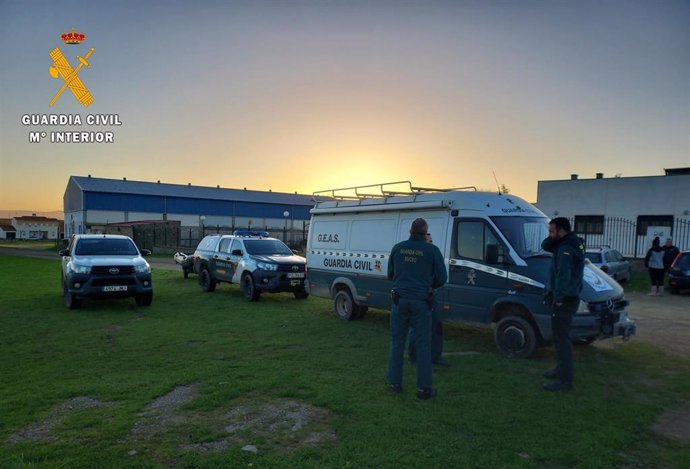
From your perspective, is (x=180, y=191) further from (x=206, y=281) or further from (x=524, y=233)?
(x=524, y=233)

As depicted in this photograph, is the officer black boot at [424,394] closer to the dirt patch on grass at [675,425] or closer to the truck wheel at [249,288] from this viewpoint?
the dirt patch on grass at [675,425]

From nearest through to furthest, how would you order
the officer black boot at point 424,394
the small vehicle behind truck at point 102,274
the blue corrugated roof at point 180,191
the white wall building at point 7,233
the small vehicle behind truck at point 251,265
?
the officer black boot at point 424,394 → the small vehicle behind truck at point 102,274 → the small vehicle behind truck at point 251,265 → the blue corrugated roof at point 180,191 → the white wall building at point 7,233

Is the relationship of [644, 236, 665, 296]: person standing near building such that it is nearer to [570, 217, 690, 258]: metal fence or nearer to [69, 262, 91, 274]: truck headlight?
[570, 217, 690, 258]: metal fence

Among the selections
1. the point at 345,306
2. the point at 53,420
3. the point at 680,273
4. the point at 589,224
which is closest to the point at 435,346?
the point at 345,306

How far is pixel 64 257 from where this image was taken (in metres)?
13.5

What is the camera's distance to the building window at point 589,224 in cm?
2859

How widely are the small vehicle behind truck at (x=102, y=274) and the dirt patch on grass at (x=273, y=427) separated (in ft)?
25.3

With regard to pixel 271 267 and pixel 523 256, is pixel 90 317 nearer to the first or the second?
pixel 271 267

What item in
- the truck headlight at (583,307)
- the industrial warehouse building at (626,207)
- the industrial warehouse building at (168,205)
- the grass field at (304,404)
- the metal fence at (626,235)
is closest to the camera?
the grass field at (304,404)

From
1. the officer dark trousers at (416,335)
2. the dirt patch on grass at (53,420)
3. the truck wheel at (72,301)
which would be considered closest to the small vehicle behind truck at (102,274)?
the truck wheel at (72,301)

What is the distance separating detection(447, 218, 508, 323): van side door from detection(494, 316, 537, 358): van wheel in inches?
12.7

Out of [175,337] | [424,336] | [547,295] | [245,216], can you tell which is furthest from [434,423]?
[245,216]

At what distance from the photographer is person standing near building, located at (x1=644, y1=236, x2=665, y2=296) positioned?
51.9 ft

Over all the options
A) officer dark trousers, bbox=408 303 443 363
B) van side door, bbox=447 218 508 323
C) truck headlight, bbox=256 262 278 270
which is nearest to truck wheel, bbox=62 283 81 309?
truck headlight, bbox=256 262 278 270
